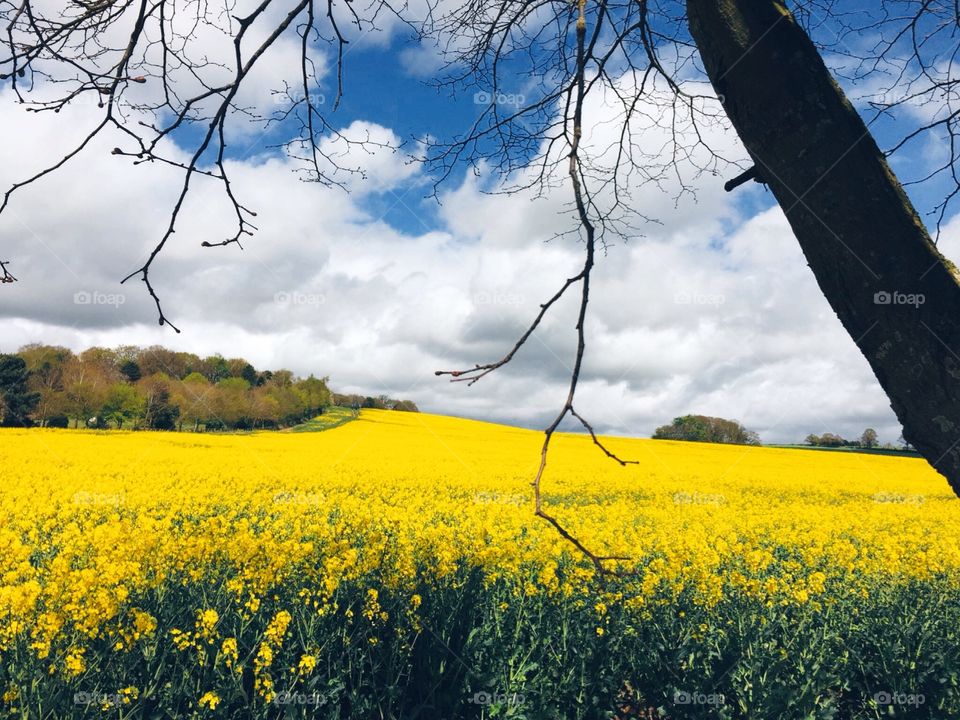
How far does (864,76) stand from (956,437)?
228 cm

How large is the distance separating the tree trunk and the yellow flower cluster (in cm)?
304

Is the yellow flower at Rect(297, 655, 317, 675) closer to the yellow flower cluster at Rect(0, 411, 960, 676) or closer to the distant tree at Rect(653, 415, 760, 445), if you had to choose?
the yellow flower cluster at Rect(0, 411, 960, 676)

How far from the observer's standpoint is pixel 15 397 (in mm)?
42812

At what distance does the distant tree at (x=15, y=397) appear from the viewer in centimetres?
4253

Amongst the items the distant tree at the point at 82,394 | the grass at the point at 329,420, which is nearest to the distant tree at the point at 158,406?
the distant tree at the point at 82,394

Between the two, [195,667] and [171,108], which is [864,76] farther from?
[195,667]

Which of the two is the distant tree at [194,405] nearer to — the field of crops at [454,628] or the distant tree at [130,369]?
the distant tree at [130,369]

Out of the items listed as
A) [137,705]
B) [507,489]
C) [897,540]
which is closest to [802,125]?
[137,705]

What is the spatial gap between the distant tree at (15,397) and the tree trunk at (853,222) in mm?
53420

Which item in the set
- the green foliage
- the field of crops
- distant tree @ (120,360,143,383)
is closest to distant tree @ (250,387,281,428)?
distant tree @ (120,360,143,383)

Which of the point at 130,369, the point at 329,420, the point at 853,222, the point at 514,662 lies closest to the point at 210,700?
the point at 514,662

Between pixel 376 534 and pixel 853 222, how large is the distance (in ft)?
17.0

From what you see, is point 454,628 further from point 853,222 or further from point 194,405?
point 194,405

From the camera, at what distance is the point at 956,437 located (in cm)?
130
